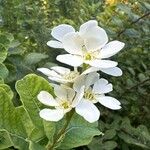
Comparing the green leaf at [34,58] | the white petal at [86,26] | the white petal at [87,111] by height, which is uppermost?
the white petal at [86,26]

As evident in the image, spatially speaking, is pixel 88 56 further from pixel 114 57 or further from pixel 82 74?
pixel 114 57

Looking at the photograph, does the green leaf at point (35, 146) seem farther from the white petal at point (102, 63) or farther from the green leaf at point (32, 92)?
the white petal at point (102, 63)

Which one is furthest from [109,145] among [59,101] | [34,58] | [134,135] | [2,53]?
[59,101]

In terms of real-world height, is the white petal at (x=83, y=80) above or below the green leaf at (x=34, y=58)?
above

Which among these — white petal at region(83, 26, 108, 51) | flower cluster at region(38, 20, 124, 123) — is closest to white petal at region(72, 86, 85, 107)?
flower cluster at region(38, 20, 124, 123)

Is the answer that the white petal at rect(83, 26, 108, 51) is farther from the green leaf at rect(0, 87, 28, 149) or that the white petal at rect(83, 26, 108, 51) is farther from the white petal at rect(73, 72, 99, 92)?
the green leaf at rect(0, 87, 28, 149)

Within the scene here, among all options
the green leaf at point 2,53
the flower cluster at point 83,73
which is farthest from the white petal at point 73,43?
the green leaf at point 2,53

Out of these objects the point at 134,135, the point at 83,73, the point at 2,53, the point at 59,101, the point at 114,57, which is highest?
the point at 83,73
